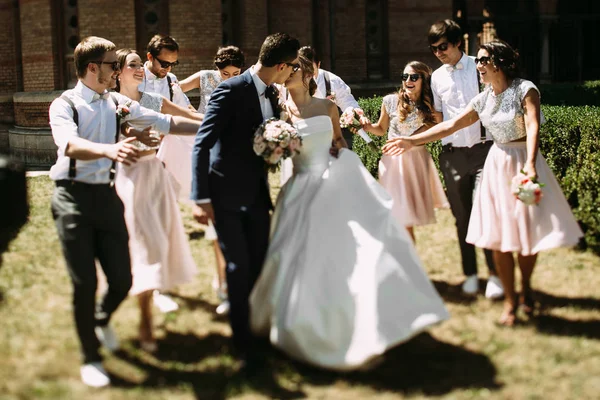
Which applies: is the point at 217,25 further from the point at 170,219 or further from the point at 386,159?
the point at 170,219

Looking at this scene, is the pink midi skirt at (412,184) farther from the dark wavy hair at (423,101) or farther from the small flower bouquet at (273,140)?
the small flower bouquet at (273,140)

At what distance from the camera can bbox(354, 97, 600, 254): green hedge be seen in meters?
7.51

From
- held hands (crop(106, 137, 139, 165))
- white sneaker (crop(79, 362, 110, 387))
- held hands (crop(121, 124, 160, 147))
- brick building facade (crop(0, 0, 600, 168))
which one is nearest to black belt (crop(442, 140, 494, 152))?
held hands (crop(121, 124, 160, 147))

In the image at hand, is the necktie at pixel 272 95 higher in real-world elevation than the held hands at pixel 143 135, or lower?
higher

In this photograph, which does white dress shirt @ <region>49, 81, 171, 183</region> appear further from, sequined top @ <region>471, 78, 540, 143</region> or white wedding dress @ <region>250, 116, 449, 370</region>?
sequined top @ <region>471, 78, 540, 143</region>

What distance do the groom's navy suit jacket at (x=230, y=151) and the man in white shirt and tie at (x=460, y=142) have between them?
2173 millimetres

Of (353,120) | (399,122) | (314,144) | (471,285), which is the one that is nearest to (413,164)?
(399,122)

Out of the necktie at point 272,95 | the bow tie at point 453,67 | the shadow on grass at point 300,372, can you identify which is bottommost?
the shadow on grass at point 300,372

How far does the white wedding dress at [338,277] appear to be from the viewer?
4.66 m

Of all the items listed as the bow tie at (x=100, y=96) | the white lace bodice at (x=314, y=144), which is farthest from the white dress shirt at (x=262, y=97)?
the bow tie at (x=100, y=96)

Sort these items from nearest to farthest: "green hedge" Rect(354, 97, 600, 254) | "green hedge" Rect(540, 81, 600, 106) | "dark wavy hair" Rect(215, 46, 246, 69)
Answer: "green hedge" Rect(354, 97, 600, 254) < "dark wavy hair" Rect(215, 46, 246, 69) < "green hedge" Rect(540, 81, 600, 106)

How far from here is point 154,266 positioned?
5.45 meters

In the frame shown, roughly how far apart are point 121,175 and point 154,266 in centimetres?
77

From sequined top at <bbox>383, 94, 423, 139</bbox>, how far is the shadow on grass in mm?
2358
